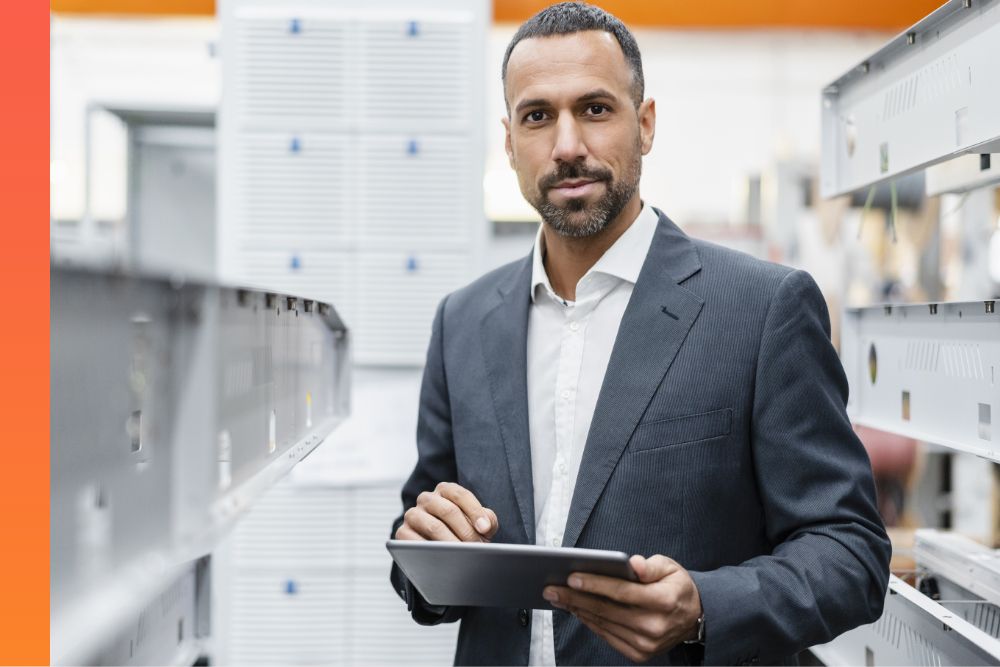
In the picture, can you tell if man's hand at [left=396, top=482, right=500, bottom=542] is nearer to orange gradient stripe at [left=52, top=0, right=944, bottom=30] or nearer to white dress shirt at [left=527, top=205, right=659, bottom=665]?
white dress shirt at [left=527, top=205, right=659, bottom=665]

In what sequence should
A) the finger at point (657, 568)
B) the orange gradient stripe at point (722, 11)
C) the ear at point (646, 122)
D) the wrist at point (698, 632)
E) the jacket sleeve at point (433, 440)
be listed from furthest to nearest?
the orange gradient stripe at point (722, 11) → the jacket sleeve at point (433, 440) → the ear at point (646, 122) → the wrist at point (698, 632) → the finger at point (657, 568)

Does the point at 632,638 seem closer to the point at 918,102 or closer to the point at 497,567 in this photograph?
the point at 497,567

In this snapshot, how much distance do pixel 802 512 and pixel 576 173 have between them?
2.18 ft

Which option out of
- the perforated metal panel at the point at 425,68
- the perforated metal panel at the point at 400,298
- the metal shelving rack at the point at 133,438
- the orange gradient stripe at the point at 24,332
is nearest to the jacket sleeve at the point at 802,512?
the metal shelving rack at the point at 133,438

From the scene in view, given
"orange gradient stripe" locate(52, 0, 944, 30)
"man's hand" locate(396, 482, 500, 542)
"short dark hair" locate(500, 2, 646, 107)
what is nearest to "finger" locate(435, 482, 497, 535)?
"man's hand" locate(396, 482, 500, 542)

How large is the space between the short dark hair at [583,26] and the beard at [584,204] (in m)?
0.18

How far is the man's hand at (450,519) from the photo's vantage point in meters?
1.28

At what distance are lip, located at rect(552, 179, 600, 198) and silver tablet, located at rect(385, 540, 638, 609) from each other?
66 centimetres

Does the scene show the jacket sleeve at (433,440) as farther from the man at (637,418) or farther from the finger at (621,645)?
the finger at (621,645)

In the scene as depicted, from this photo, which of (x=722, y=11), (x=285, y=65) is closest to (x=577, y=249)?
(x=285, y=65)

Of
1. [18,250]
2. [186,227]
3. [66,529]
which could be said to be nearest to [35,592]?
[66,529]

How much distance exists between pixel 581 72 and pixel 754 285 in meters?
0.47

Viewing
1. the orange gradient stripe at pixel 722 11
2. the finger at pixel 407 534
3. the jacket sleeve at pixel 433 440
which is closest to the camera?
the finger at pixel 407 534

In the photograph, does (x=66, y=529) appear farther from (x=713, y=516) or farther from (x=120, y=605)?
(x=713, y=516)
